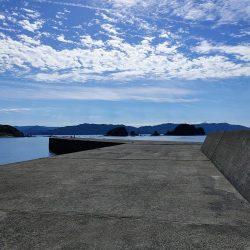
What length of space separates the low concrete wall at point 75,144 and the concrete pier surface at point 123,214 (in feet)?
71.4

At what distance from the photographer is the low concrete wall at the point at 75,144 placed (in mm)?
29331

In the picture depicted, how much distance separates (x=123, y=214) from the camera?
11.7 ft

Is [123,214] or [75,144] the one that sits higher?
[123,214]

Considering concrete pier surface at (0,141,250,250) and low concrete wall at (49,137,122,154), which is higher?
concrete pier surface at (0,141,250,250)

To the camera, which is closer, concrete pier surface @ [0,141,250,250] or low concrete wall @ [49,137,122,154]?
concrete pier surface @ [0,141,250,250]

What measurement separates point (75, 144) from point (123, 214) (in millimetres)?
34054

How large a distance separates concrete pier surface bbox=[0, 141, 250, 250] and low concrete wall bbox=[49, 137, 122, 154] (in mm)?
21766

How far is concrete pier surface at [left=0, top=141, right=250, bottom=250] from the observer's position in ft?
9.05

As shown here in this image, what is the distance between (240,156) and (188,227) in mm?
2759

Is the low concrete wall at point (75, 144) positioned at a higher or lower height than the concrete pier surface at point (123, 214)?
lower

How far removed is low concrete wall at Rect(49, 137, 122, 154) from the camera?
2933 centimetres

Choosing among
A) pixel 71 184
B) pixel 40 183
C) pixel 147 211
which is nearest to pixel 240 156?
pixel 147 211

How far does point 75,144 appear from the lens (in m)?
37.1

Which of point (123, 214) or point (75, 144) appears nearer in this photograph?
point (123, 214)
